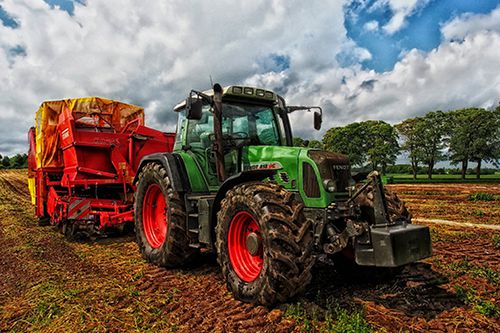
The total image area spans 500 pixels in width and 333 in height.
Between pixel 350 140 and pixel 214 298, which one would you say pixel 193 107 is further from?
pixel 350 140

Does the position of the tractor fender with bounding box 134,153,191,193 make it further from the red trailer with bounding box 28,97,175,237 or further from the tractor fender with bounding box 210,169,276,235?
the red trailer with bounding box 28,97,175,237

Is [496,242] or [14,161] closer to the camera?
[496,242]

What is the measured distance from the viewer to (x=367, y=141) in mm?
62156

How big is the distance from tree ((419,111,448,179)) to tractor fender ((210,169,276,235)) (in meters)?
51.1

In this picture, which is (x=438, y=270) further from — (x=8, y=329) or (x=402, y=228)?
(x=8, y=329)

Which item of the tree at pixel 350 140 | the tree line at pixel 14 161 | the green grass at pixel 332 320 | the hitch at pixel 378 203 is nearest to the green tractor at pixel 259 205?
the hitch at pixel 378 203

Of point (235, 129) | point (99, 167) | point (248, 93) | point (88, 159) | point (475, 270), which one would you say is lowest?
point (475, 270)

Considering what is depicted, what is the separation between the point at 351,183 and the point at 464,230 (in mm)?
5515

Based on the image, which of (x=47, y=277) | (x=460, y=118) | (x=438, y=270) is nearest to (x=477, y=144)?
(x=460, y=118)

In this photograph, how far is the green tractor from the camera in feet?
12.3

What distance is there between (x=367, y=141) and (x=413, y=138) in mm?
10173

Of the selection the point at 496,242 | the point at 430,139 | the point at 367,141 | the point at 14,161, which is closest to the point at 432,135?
the point at 430,139

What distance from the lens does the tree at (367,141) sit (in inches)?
2239

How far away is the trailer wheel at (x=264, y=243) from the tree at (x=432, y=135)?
51389 millimetres
